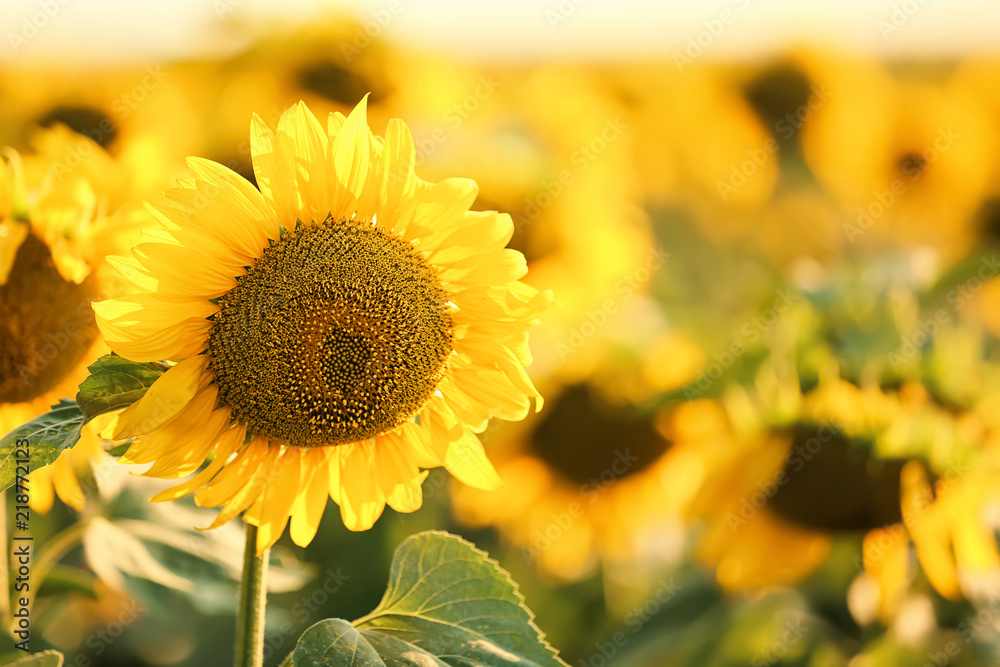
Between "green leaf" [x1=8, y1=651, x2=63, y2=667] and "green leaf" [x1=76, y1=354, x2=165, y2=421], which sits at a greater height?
"green leaf" [x1=76, y1=354, x2=165, y2=421]

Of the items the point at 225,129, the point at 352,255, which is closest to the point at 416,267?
the point at 352,255

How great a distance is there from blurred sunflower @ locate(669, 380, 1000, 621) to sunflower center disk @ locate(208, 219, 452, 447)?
76 centimetres

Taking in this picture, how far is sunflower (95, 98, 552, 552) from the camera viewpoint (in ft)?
2.30

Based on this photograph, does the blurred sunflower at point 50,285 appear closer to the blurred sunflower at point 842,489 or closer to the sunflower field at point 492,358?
→ the sunflower field at point 492,358

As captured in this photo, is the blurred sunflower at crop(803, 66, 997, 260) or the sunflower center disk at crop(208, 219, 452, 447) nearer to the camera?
the sunflower center disk at crop(208, 219, 452, 447)

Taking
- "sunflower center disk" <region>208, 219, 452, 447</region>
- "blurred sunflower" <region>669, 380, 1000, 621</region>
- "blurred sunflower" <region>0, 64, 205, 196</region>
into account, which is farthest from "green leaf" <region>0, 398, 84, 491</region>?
"blurred sunflower" <region>0, 64, 205, 196</region>

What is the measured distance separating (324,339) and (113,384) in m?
0.17

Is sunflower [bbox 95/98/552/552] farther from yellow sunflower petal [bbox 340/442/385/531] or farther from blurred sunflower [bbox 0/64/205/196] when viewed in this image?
blurred sunflower [bbox 0/64/205/196]

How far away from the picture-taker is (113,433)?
2.23 feet

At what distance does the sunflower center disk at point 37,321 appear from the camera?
0.91 metres

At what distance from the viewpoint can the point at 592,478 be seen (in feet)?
5.82

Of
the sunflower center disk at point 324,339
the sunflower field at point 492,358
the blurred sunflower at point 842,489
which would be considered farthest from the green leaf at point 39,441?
the blurred sunflower at point 842,489

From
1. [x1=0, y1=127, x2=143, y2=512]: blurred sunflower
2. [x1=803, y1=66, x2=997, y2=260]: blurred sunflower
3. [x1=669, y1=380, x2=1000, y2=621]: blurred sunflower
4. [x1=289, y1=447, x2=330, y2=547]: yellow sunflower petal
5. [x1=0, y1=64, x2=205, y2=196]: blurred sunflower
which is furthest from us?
[x1=803, y1=66, x2=997, y2=260]: blurred sunflower

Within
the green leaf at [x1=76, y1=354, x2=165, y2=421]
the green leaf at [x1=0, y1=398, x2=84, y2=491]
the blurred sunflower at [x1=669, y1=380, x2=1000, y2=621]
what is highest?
the green leaf at [x1=76, y1=354, x2=165, y2=421]
